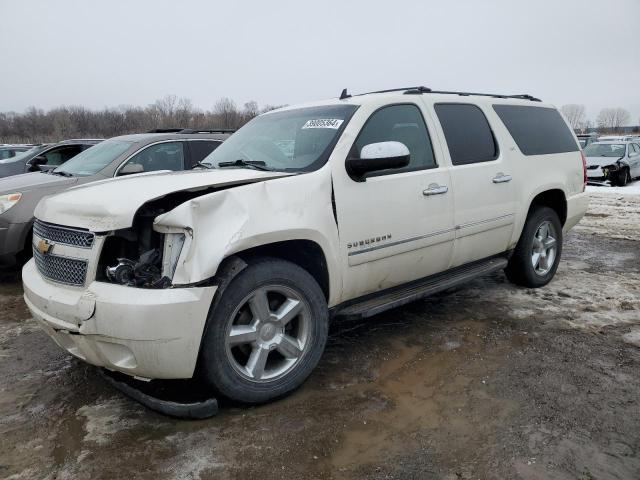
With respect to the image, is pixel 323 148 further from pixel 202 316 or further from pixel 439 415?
pixel 439 415

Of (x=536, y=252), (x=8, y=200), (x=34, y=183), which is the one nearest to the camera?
(x=536, y=252)

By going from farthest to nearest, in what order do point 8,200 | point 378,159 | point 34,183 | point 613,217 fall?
point 613,217
point 34,183
point 8,200
point 378,159

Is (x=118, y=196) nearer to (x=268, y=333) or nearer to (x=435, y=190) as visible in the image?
(x=268, y=333)

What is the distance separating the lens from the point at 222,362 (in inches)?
107

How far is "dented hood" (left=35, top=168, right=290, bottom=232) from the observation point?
103 inches

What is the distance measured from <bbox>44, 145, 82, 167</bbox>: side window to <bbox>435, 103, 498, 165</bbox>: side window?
7.82 m

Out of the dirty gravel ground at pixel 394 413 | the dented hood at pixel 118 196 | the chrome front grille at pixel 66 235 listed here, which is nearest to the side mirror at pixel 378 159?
the dented hood at pixel 118 196

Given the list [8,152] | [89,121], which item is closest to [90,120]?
[89,121]

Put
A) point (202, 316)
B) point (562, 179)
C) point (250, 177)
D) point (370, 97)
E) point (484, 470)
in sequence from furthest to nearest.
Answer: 1. point (562, 179)
2. point (370, 97)
3. point (250, 177)
4. point (202, 316)
5. point (484, 470)

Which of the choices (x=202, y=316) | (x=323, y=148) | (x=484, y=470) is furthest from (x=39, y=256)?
(x=484, y=470)

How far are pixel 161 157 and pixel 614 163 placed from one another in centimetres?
1433

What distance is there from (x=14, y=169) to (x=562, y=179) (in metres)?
11.0

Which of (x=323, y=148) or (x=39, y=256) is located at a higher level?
(x=323, y=148)

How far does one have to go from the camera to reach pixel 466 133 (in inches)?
165
